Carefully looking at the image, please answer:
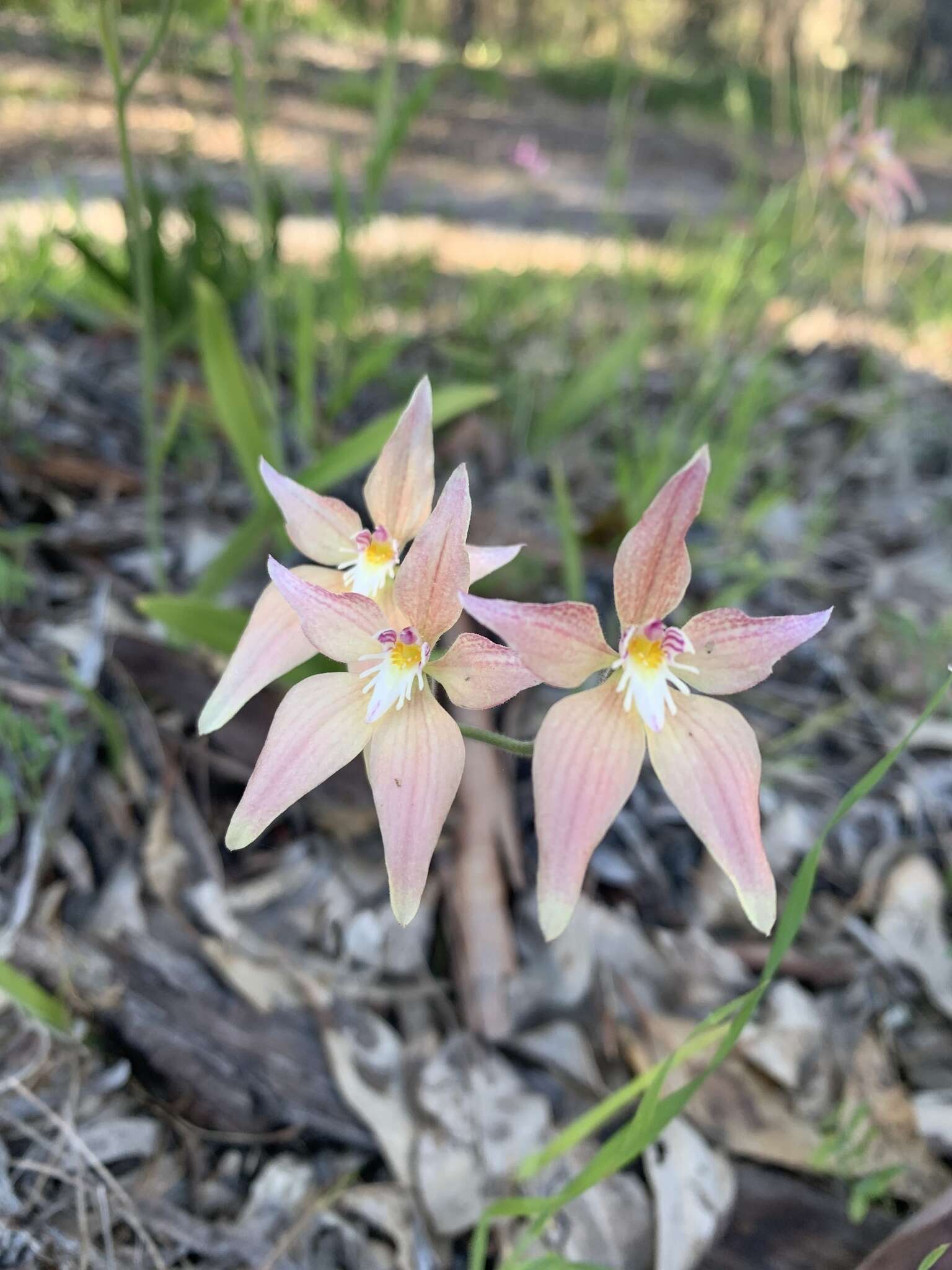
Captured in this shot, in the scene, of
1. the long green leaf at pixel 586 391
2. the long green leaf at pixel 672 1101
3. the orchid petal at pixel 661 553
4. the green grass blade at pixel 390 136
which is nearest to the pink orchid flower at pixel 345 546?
the orchid petal at pixel 661 553

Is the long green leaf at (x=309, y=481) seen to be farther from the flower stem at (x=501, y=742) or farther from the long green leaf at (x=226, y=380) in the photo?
the flower stem at (x=501, y=742)

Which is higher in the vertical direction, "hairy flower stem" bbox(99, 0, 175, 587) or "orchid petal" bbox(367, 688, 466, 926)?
"hairy flower stem" bbox(99, 0, 175, 587)

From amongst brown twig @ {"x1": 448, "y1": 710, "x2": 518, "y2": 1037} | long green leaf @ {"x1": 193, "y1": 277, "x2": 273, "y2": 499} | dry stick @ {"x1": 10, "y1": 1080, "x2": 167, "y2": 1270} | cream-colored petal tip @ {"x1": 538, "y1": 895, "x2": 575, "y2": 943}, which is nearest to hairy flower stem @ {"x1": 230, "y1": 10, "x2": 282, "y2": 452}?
long green leaf @ {"x1": 193, "y1": 277, "x2": 273, "y2": 499}

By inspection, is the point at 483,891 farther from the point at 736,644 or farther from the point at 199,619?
the point at 736,644

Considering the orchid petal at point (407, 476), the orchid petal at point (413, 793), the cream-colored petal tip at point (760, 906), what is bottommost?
the cream-colored petal tip at point (760, 906)

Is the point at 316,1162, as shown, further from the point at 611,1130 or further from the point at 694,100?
the point at 694,100

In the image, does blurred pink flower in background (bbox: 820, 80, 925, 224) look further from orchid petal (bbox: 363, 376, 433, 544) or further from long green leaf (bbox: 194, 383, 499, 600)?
orchid petal (bbox: 363, 376, 433, 544)
